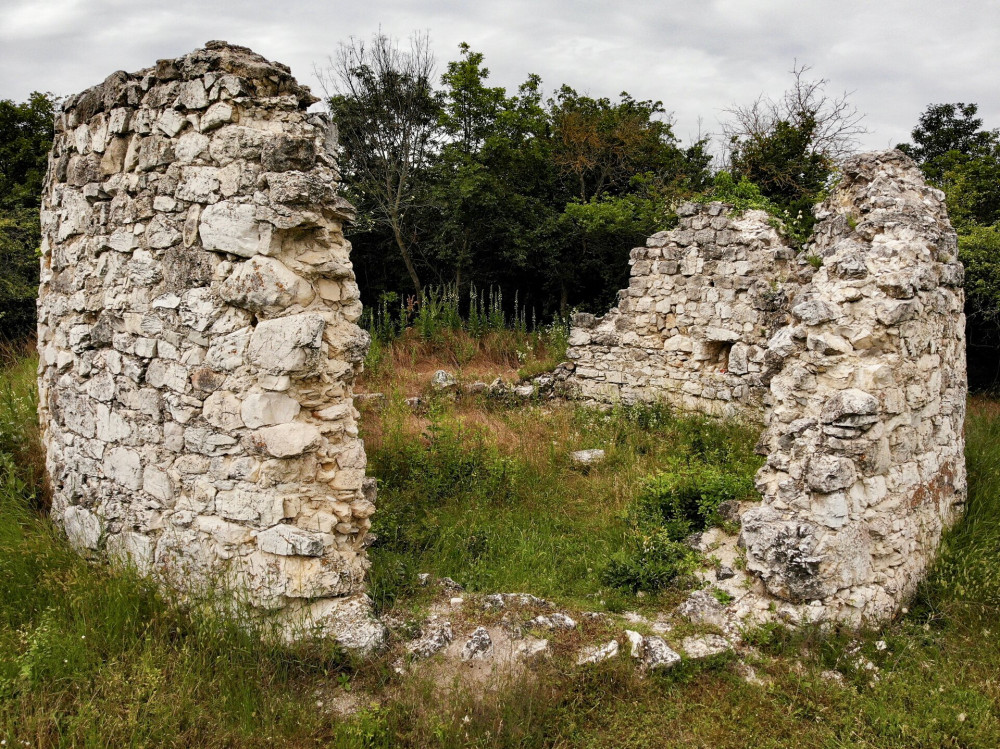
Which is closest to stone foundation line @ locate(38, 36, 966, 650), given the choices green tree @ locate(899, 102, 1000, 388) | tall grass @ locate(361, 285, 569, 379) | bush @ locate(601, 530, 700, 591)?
bush @ locate(601, 530, 700, 591)

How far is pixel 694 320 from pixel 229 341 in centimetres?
644

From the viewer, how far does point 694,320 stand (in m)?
8.40

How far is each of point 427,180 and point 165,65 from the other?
12629 millimetres

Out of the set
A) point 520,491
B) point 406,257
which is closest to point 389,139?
point 406,257

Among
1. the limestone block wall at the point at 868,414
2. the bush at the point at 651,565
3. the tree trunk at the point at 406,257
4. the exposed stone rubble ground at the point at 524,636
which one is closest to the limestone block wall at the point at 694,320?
the limestone block wall at the point at 868,414

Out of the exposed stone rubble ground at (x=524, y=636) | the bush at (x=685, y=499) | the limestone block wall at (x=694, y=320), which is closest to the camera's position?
the exposed stone rubble ground at (x=524, y=636)

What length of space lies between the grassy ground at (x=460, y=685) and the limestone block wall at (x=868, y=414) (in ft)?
1.12

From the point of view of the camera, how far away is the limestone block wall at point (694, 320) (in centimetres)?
788

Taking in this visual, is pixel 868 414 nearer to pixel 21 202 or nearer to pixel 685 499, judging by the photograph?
pixel 685 499

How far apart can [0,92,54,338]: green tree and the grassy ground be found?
6151mm

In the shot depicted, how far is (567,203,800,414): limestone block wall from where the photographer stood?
25.9ft

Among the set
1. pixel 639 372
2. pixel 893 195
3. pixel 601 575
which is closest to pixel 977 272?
pixel 639 372

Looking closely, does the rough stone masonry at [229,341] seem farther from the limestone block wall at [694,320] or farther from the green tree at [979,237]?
the green tree at [979,237]

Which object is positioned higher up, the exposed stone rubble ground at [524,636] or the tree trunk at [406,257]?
the tree trunk at [406,257]
